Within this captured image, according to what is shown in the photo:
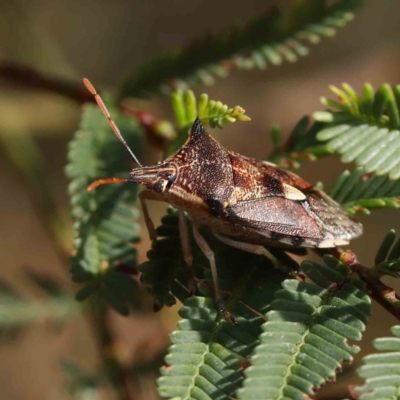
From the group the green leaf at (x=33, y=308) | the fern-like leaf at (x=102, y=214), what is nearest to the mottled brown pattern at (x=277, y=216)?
the fern-like leaf at (x=102, y=214)

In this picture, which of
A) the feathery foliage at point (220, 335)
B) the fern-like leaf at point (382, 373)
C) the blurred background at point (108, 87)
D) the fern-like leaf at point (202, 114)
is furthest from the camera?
the blurred background at point (108, 87)

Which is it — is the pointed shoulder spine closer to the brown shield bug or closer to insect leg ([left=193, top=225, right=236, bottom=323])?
the brown shield bug

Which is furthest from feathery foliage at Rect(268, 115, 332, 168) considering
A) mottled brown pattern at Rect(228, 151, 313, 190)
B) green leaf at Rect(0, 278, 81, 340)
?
green leaf at Rect(0, 278, 81, 340)

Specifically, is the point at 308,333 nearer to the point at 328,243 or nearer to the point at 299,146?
the point at 328,243

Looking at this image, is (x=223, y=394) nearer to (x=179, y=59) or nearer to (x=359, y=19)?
(x=179, y=59)

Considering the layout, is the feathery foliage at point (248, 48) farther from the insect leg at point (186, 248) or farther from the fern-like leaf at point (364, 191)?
the insect leg at point (186, 248)

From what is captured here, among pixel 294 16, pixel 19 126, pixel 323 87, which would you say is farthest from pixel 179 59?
pixel 323 87
